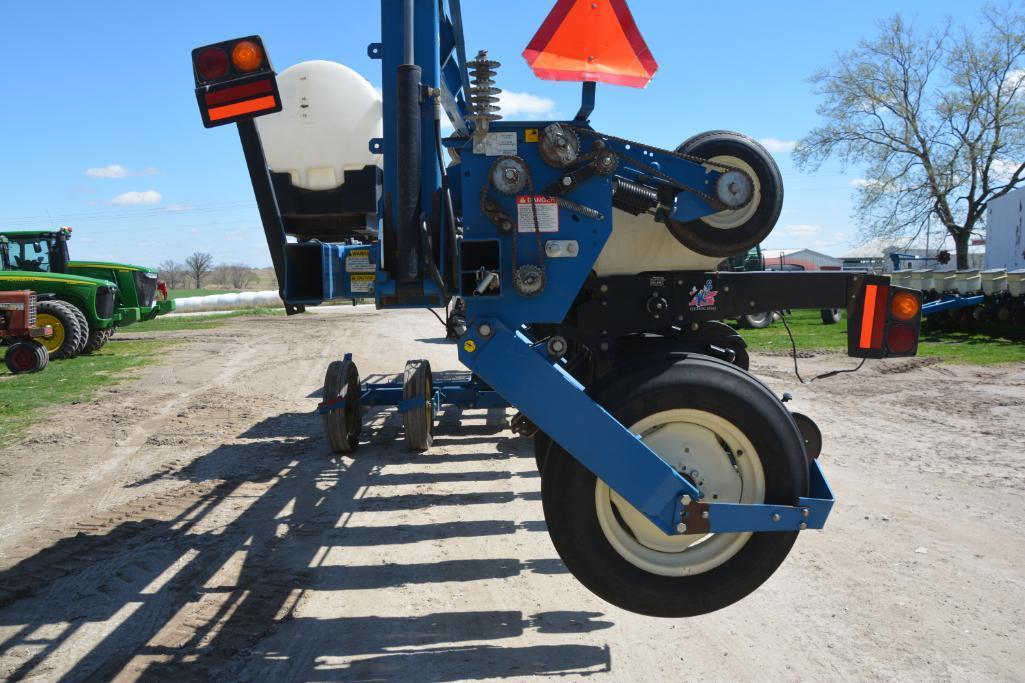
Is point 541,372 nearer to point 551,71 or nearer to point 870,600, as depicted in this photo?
point 551,71

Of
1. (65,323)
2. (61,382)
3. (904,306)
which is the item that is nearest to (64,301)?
(65,323)

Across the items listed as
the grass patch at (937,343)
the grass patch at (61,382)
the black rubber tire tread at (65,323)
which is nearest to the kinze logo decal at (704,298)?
the grass patch at (61,382)

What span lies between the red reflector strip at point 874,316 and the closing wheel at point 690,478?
76 centimetres

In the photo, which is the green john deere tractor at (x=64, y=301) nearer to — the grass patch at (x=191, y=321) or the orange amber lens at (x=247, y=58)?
the grass patch at (x=191, y=321)

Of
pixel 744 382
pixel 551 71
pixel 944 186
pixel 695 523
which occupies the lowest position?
pixel 695 523

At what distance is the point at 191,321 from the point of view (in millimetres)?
29844

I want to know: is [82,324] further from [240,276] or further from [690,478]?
[240,276]

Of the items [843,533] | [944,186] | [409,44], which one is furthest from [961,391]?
[944,186]

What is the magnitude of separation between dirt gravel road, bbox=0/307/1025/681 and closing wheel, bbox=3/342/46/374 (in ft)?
22.6

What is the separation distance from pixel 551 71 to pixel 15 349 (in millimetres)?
15222

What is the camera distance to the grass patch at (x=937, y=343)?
14258 mm

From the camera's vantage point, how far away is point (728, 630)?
3836 millimetres

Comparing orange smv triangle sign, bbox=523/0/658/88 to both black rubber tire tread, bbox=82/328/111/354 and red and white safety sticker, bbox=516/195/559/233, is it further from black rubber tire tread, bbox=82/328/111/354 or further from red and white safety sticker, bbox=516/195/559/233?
black rubber tire tread, bbox=82/328/111/354

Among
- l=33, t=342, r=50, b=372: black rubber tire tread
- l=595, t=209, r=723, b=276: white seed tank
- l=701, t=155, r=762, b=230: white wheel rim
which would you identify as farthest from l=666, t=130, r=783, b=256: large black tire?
l=33, t=342, r=50, b=372: black rubber tire tread
